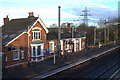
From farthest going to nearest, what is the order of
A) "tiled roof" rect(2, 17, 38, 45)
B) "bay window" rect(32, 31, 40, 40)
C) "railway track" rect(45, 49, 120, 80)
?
"bay window" rect(32, 31, 40, 40) → "tiled roof" rect(2, 17, 38, 45) → "railway track" rect(45, 49, 120, 80)

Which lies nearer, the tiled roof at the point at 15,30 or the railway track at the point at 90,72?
the railway track at the point at 90,72

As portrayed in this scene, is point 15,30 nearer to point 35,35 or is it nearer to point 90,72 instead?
point 35,35

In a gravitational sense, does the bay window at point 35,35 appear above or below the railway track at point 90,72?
above

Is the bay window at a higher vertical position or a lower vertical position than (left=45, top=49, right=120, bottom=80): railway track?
higher

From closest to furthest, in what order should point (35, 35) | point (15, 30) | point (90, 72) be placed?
A: point (90, 72) < point (35, 35) < point (15, 30)

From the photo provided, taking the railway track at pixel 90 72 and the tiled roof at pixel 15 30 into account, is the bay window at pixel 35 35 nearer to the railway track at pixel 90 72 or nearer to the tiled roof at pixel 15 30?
the tiled roof at pixel 15 30

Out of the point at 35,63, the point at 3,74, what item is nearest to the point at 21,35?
the point at 35,63

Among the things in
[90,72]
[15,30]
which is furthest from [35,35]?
[90,72]

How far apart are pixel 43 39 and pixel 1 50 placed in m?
6.20

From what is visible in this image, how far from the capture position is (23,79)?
1142 cm

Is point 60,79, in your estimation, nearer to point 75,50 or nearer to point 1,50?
point 1,50

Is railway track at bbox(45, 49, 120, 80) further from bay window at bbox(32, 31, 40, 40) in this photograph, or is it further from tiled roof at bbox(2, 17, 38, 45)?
tiled roof at bbox(2, 17, 38, 45)

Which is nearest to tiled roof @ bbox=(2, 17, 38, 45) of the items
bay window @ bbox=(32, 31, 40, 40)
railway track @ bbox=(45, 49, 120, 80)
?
bay window @ bbox=(32, 31, 40, 40)

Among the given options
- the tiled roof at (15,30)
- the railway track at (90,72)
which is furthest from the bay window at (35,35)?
the railway track at (90,72)
